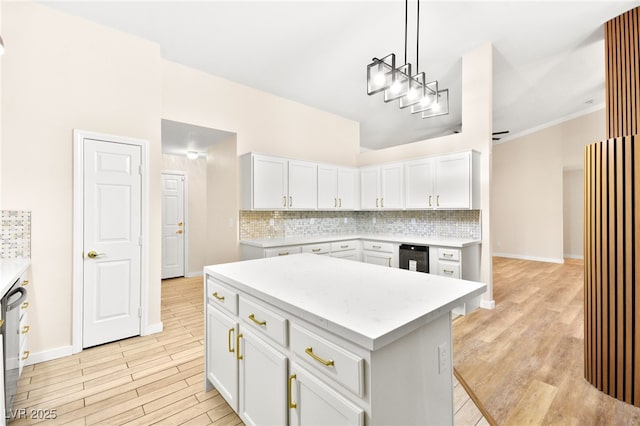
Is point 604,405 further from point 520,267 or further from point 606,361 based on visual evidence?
point 520,267

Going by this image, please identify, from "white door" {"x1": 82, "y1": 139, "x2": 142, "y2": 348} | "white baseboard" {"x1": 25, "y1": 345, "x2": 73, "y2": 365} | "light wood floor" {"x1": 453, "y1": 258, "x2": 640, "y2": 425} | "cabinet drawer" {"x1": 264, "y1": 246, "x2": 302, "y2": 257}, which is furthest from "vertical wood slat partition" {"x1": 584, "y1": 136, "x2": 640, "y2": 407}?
"white baseboard" {"x1": 25, "y1": 345, "x2": 73, "y2": 365}

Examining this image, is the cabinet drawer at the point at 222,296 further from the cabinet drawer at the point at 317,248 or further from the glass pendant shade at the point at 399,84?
the cabinet drawer at the point at 317,248

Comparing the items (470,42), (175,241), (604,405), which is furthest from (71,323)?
(470,42)

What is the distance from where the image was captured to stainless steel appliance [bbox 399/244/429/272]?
383 centimetres

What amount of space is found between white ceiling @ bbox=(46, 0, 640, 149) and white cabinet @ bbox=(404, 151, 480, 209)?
4.53 ft

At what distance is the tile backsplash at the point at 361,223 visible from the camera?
4207 mm

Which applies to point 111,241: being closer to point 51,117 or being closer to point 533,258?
point 51,117

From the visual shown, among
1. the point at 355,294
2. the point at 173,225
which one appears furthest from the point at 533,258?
the point at 173,225

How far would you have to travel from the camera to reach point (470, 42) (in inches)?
144

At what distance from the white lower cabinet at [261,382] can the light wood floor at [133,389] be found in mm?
377

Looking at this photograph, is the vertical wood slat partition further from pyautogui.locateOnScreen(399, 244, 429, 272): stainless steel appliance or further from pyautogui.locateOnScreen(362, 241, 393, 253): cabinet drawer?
pyautogui.locateOnScreen(362, 241, 393, 253): cabinet drawer

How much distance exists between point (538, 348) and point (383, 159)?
3.49 metres

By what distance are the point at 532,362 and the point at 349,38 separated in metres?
3.75

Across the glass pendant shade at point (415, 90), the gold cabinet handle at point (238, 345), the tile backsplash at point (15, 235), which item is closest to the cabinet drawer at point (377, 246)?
the glass pendant shade at point (415, 90)
